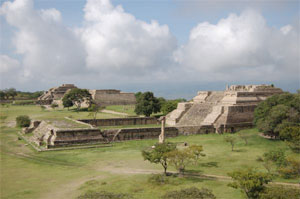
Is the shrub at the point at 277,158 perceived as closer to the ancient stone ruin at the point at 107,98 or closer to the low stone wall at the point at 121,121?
the low stone wall at the point at 121,121

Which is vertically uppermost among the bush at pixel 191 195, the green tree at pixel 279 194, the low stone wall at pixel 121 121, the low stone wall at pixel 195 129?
the low stone wall at pixel 121 121

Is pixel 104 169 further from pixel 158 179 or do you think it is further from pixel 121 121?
pixel 121 121

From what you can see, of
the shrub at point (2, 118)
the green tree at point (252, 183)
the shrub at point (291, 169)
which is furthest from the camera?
the shrub at point (2, 118)

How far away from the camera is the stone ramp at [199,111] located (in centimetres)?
3962

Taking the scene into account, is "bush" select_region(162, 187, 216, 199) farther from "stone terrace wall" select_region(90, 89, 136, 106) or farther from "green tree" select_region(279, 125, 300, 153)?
"stone terrace wall" select_region(90, 89, 136, 106)

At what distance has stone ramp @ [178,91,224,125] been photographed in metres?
39.6

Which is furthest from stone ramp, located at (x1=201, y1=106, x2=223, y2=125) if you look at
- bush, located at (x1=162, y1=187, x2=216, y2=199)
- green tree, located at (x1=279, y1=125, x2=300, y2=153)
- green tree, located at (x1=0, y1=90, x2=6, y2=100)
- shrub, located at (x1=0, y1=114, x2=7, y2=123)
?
green tree, located at (x1=0, y1=90, x2=6, y2=100)

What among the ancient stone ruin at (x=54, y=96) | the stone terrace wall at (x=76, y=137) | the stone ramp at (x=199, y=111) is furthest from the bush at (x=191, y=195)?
the ancient stone ruin at (x=54, y=96)

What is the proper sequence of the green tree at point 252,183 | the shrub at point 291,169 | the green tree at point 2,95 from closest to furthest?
the green tree at point 252,183 < the shrub at point 291,169 < the green tree at point 2,95

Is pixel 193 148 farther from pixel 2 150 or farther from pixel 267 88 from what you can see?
pixel 267 88

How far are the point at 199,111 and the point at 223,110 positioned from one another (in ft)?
16.3

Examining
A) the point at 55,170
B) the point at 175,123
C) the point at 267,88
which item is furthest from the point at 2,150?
the point at 267,88

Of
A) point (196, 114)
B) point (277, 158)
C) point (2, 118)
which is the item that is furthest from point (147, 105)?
point (277, 158)

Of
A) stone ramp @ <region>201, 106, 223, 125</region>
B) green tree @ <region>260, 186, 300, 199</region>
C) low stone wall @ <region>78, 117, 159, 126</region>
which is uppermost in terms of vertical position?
stone ramp @ <region>201, 106, 223, 125</region>
